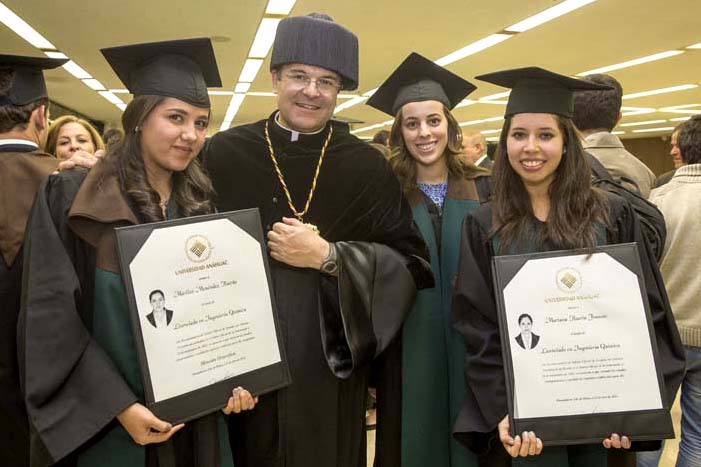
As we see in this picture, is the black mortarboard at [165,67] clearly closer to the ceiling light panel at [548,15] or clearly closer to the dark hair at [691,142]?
the dark hair at [691,142]

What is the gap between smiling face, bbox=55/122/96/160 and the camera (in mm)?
3766

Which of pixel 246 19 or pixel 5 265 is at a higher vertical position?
pixel 246 19

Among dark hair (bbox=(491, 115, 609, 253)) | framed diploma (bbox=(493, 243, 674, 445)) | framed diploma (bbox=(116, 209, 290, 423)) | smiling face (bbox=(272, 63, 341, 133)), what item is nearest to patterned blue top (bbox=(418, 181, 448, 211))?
dark hair (bbox=(491, 115, 609, 253))

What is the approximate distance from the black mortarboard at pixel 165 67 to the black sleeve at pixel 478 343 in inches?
41.7

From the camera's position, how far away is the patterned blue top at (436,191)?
101 inches

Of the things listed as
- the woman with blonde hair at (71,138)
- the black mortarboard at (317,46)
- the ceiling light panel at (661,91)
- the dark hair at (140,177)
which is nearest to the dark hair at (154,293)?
the dark hair at (140,177)

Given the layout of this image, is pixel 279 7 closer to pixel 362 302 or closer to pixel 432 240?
pixel 432 240

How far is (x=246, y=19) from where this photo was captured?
7078 mm

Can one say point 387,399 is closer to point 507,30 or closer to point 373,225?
point 373,225

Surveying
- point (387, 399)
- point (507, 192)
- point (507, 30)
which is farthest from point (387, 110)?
point (507, 30)

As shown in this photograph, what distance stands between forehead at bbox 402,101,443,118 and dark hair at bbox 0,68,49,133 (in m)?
1.54

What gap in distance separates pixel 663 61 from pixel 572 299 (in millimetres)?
9805

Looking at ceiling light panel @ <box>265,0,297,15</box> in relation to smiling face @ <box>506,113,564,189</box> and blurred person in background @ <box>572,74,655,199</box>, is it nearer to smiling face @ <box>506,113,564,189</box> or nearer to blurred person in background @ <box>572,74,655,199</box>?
blurred person in background @ <box>572,74,655,199</box>

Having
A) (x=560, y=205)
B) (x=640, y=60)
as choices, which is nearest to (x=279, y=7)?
(x=560, y=205)
